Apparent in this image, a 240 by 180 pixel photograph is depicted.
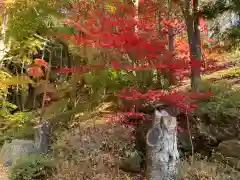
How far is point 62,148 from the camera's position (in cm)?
820

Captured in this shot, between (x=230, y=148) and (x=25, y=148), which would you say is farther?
(x=25, y=148)

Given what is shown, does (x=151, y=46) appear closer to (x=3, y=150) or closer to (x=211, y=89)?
(x=211, y=89)

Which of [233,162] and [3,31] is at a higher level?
[3,31]

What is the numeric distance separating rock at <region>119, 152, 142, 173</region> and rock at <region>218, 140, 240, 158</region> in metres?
1.83

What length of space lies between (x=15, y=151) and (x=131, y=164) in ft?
11.4

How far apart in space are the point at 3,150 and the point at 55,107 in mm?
2175

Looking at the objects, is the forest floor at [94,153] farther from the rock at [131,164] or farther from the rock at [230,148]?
the rock at [230,148]

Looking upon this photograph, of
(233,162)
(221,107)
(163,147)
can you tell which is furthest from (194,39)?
(163,147)

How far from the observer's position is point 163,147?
6496mm

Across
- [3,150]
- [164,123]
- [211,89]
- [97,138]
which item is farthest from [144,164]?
[3,150]

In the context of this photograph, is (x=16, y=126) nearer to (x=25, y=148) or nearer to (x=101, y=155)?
(x=25, y=148)

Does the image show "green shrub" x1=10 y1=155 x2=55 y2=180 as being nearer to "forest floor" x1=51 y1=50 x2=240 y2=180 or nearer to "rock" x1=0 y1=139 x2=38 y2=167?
"forest floor" x1=51 y1=50 x2=240 y2=180

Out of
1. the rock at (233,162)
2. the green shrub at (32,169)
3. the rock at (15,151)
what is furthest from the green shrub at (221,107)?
the rock at (15,151)

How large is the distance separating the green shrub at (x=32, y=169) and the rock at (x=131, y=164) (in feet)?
5.36
